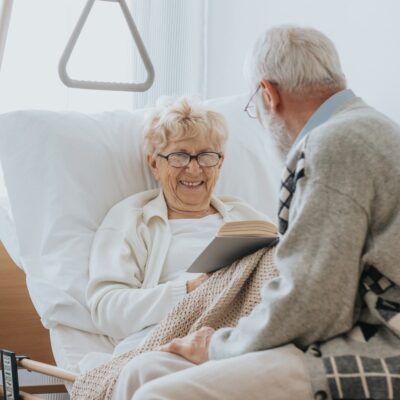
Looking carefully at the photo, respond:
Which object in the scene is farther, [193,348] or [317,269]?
[193,348]

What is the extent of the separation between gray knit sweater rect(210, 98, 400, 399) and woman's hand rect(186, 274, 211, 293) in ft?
2.03

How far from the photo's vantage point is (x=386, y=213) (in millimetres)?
1374

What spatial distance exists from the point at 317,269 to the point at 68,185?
128 cm

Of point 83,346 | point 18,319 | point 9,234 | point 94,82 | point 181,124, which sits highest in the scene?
point 94,82

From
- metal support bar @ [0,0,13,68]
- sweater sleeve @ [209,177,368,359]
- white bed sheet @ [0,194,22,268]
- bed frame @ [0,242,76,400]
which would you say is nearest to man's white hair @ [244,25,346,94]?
sweater sleeve @ [209,177,368,359]

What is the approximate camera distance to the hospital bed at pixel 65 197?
2.28 meters

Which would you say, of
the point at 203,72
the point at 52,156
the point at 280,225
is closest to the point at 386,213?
the point at 280,225

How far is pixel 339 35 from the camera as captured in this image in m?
2.95

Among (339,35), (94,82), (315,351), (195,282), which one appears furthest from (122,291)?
(339,35)

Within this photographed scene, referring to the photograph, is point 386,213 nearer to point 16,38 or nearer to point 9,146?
point 9,146

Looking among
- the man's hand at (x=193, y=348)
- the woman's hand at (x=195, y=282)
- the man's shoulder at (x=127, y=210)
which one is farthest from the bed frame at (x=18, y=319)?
the man's hand at (x=193, y=348)

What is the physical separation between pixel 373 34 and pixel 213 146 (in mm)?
703

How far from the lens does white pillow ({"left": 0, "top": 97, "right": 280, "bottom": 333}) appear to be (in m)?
2.32

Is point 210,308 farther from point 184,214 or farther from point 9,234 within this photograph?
point 9,234
